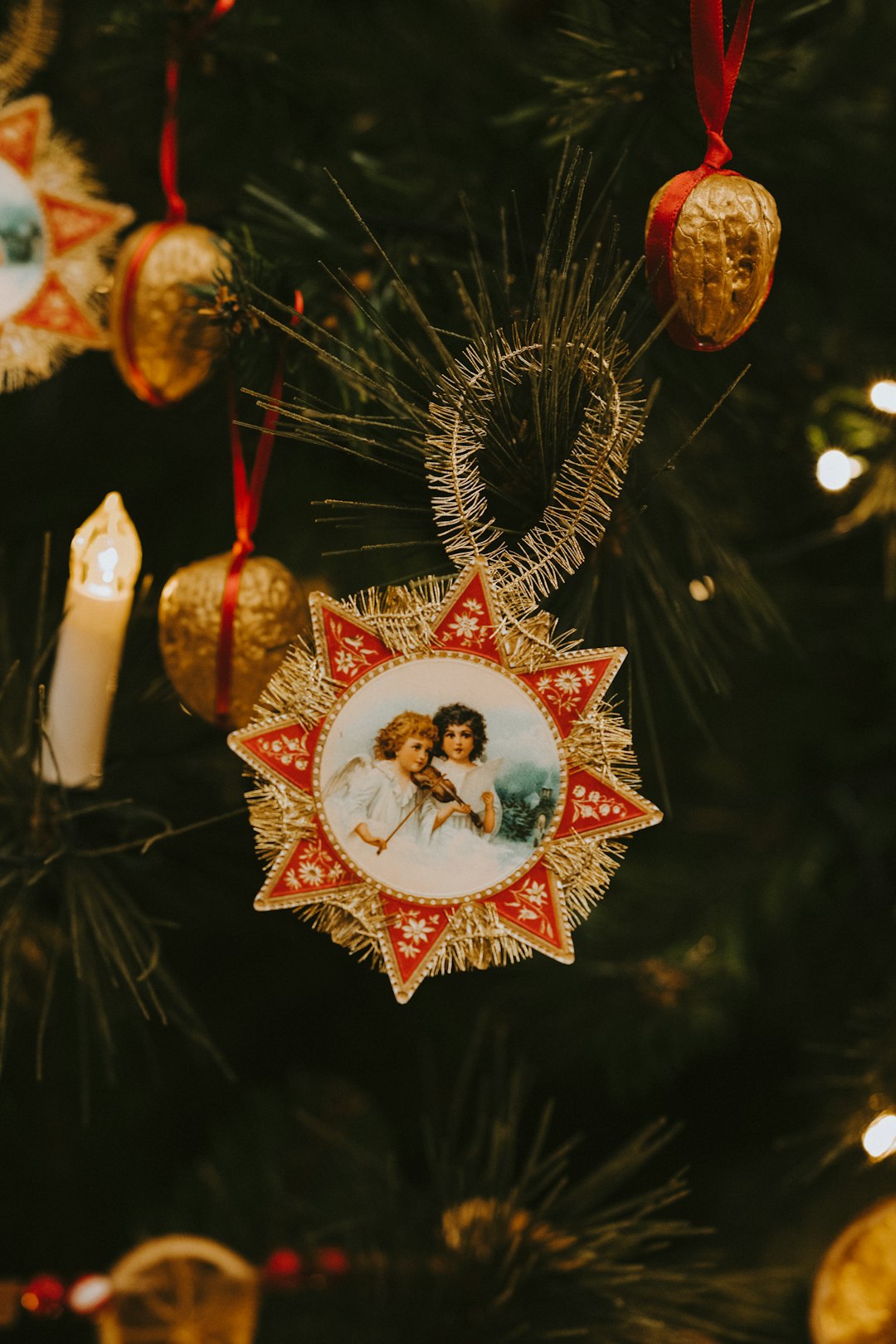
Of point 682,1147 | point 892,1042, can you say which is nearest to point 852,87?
point 892,1042

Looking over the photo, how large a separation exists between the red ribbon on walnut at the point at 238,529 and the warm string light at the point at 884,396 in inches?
12.8

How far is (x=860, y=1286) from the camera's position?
0.58 meters

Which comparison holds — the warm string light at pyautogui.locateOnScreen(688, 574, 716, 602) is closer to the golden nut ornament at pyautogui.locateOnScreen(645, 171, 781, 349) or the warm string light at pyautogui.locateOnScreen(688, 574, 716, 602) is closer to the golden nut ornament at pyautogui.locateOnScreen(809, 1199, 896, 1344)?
the golden nut ornament at pyautogui.locateOnScreen(645, 171, 781, 349)

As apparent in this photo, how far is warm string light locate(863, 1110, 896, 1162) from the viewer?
481mm

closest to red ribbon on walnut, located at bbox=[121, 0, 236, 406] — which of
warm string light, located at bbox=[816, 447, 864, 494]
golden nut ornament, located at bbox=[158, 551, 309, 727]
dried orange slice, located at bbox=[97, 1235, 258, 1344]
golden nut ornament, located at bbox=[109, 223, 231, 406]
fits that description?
golden nut ornament, located at bbox=[109, 223, 231, 406]

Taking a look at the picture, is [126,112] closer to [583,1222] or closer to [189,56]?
[189,56]

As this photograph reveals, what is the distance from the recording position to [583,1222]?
20.6 inches

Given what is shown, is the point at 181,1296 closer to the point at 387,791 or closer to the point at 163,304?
the point at 387,791

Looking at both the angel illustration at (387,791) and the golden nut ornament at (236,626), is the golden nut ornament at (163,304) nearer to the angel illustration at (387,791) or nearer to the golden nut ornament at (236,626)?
the golden nut ornament at (236,626)

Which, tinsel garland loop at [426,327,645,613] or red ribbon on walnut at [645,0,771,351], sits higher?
red ribbon on walnut at [645,0,771,351]

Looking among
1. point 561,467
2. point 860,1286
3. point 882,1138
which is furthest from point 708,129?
point 860,1286

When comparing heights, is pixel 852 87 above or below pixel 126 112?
above

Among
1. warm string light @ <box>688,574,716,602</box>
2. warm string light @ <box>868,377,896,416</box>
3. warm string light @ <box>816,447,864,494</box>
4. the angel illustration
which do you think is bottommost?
the angel illustration

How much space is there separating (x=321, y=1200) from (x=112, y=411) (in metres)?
0.55
